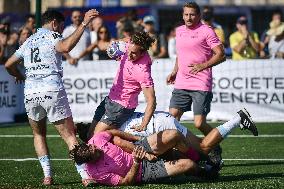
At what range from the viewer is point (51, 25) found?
12406 mm

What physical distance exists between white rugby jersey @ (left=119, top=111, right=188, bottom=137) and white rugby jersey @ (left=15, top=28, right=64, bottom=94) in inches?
40.0

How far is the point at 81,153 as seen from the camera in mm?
11625

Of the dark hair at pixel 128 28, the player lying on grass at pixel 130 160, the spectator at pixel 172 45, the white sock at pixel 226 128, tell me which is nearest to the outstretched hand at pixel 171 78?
the white sock at pixel 226 128

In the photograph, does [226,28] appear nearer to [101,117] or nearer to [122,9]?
[122,9]

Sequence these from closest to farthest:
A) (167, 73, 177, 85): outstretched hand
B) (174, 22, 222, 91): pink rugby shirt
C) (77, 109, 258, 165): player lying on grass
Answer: (77, 109, 258, 165): player lying on grass < (174, 22, 222, 91): pink rugby shirt < (167, 73, 177, 85): outstretched hand

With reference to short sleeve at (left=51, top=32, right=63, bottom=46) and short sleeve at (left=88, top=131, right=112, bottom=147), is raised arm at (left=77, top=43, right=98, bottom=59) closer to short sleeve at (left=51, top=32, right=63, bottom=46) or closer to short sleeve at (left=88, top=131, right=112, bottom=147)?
short sleeve at (left=51, top=32, right=63, bottom=46)

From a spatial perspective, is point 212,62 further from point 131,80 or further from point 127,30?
point 127,30

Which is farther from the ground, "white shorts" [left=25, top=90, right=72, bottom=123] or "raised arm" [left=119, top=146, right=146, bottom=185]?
"white shorts" [left=25, top=90, right=72, bottom=123]

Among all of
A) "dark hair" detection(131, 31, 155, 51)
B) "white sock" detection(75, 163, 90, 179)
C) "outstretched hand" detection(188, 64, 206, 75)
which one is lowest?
"white sock" detection(75, 163, 90, 179)

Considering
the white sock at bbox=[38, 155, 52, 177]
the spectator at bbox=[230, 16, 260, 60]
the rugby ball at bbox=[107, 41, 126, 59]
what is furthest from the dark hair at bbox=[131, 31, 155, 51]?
the spectator at bbox=[230, 16, 260, 60]

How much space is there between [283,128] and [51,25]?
25.6 feet

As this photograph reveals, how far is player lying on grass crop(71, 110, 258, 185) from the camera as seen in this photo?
1172 cm

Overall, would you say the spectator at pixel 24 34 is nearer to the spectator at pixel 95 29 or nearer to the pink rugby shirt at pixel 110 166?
the spectator at pixel 95 29

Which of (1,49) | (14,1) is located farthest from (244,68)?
(14,1)
